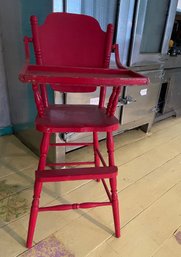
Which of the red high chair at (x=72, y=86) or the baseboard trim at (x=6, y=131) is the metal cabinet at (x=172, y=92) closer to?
the red high chair at (x=72, y=86)

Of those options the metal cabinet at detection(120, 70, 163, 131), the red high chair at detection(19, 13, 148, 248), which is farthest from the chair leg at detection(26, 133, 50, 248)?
the metal cabinet at detection(120, 70, 163, 131)

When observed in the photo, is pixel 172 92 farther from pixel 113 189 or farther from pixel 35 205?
pixel 35 205

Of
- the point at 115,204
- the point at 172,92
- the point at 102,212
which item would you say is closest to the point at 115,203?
the point at 115,204

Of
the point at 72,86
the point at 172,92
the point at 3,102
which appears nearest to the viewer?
the point at 72,86

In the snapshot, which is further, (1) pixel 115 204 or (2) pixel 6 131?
(2) pixel 6 131

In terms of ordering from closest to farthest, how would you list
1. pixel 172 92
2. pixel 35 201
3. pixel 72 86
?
pixel 35 201 < pixel 72 86 < pixel 172 92

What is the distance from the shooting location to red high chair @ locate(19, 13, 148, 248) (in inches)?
30.5

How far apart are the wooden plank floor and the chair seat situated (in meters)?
0.45

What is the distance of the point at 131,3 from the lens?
1.27 m

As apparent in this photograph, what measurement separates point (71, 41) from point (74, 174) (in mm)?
584

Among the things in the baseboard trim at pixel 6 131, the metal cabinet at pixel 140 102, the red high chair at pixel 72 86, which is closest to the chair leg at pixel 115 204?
the red high chair at pixel 72 86

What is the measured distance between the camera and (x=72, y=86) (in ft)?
3.14

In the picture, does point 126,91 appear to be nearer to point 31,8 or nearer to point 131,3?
point 131,3

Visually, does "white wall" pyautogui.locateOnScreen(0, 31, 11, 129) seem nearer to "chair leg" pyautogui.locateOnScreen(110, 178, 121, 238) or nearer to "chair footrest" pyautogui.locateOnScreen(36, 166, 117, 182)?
"chair footrest" pyautogui.locateOnScreen(36, 166, 117, 182)
